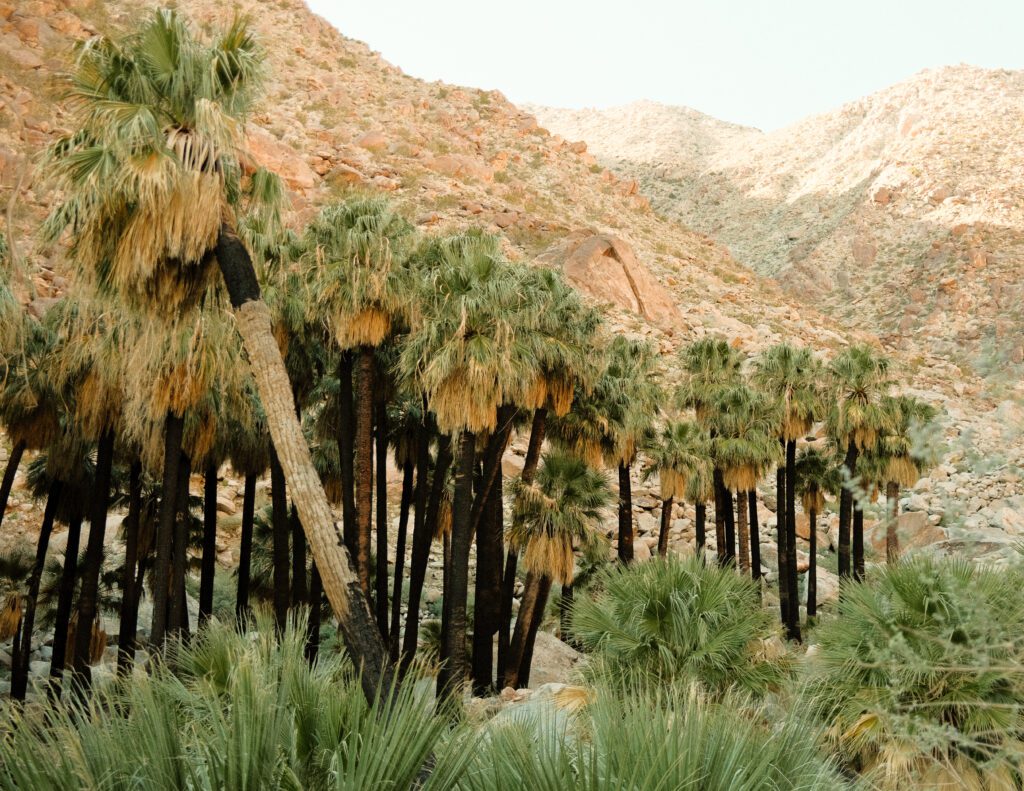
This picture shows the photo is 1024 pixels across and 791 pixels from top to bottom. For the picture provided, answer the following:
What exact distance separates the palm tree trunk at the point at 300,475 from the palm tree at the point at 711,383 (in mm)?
20497

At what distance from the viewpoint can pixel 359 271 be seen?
55.3ft

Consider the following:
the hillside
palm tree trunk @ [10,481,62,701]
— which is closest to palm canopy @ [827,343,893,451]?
the hillside

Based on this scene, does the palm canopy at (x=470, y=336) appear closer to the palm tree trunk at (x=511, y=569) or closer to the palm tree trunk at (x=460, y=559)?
the palm tree trunk at (x=460, y=559)

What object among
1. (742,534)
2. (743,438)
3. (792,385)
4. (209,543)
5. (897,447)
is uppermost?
(792,385)

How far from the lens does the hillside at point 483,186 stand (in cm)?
4909

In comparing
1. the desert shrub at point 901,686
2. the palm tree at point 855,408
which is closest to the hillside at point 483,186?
the palm tree at point 855,408

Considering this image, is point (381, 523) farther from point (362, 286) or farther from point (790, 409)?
point (790, 409)

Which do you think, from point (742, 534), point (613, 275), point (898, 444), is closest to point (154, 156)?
point (742, 534)

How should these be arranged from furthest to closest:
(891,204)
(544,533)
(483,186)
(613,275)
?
(891,204)
(483,186)
(613,275)
(544,533)

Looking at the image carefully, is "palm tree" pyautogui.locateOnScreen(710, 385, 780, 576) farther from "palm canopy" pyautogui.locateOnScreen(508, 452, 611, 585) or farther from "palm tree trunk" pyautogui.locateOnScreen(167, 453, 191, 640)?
"palm tree trunk" pyautogui.locateOnScreen(167, 453, 191, 640)

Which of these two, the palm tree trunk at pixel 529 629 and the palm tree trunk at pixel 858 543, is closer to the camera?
the palm tree trunk at pixel 529 629

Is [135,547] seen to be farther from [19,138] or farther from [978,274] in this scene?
[978,274]

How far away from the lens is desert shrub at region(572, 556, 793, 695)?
39.7 feet

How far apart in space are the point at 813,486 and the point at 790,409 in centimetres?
685
